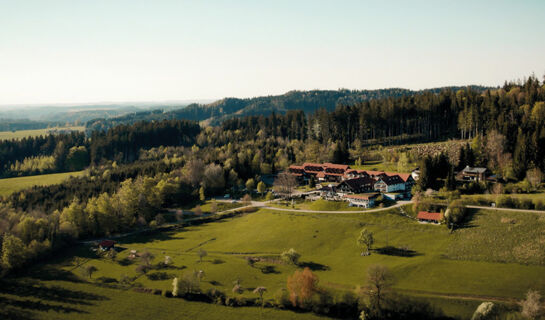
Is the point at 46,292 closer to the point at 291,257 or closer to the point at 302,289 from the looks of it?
the point at 291,257

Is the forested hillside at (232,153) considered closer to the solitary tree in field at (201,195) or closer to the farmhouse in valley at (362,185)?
the solitary tree in field at (201,195)

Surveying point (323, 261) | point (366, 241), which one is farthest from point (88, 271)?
point (366, 241)

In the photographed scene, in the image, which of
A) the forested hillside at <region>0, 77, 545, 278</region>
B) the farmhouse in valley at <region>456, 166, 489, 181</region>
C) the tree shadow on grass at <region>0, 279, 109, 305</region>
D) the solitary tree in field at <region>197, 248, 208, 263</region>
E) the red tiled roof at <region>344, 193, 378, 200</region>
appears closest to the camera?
the tree shadow on grass at <region>0, 279, 109, 305</region>

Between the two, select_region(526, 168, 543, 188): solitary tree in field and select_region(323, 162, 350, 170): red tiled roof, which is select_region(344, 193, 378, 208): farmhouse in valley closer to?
select_region(323, 162, 350, 170): red tiled roof

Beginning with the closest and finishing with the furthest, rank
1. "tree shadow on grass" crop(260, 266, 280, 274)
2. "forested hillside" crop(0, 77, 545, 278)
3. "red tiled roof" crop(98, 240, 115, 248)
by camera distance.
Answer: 1. "tree shadow on grass" crop(260, 266, 280, 274)
2. "red tiled roof" crop(98, 240, 115, 248)
3. "forested hillside" crop(0, 77, 545, 278)

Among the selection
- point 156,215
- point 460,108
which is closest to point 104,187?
point 156,215

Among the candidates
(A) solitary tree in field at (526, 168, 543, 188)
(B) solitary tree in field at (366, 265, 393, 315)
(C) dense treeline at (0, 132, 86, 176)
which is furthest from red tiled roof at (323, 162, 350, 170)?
(C) dense treeline at (0, 132, 86, 176)

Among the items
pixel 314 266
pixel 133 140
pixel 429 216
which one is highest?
pixel 133 140
